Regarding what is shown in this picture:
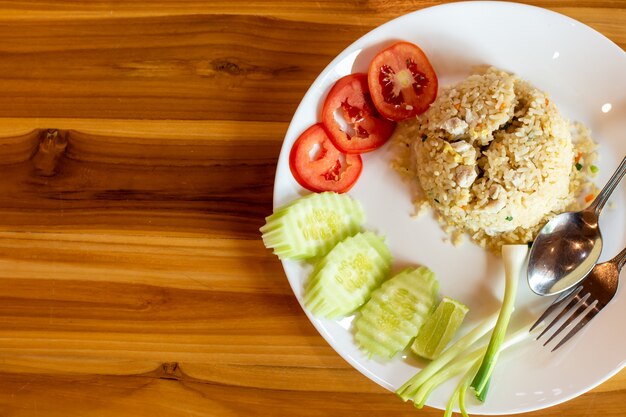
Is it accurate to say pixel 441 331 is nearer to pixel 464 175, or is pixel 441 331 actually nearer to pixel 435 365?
pixel 435 365

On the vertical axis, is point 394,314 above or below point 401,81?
below

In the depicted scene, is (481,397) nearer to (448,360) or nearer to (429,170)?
(448,360)

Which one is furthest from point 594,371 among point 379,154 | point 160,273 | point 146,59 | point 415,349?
point 146,59

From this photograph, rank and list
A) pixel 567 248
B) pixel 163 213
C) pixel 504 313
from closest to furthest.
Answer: pixel 504 313 < pixel 567 248 < pixel 163 213

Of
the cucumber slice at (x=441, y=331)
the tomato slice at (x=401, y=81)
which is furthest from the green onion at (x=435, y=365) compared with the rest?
the tomato slice at (x=401, y=81)

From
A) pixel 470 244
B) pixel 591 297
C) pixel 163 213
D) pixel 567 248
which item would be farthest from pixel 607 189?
pixel 163 213

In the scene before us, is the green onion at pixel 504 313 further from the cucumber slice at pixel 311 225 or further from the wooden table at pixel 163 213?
the cucumber slice at pixel 311 225
